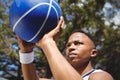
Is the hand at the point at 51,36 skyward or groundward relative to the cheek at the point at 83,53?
skyward

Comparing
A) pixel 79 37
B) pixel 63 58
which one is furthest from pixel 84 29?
pixel 63 58

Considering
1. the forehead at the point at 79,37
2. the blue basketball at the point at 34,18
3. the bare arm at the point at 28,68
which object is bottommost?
the bare arm at the point at 28,68

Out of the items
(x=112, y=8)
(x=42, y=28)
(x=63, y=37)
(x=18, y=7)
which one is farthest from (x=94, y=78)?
(x=112, y=8)

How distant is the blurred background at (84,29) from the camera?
12.7 m

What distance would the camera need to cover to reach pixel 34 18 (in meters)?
2.51

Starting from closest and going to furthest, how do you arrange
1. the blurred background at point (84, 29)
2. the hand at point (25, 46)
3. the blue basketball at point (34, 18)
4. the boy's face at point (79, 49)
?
the blue basketball at point (34, 18)
the hand at point (25, 46)
the boy's face at point (79, 49)
the blurred background at point (84, 29)

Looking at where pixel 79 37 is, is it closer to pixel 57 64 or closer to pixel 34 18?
pixel 34 18

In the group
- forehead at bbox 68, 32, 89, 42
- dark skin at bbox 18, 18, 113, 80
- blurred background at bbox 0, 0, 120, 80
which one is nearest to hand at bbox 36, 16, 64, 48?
dark skin at bbox 18, 18, 113, 80

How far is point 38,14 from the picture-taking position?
252 cm

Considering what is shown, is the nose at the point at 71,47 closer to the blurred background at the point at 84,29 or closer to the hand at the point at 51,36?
the hand at the point at 51,36

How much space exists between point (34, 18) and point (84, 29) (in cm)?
1069

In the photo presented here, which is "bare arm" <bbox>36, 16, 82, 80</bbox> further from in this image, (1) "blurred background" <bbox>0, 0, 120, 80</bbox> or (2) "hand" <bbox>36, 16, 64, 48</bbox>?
(1) "blurred background" <bbox>0, 0, 120, 80</bbox>

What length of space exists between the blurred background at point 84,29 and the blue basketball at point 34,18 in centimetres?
980

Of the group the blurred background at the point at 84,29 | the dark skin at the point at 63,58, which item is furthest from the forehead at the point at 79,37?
the blurred background at the point at 84,29
